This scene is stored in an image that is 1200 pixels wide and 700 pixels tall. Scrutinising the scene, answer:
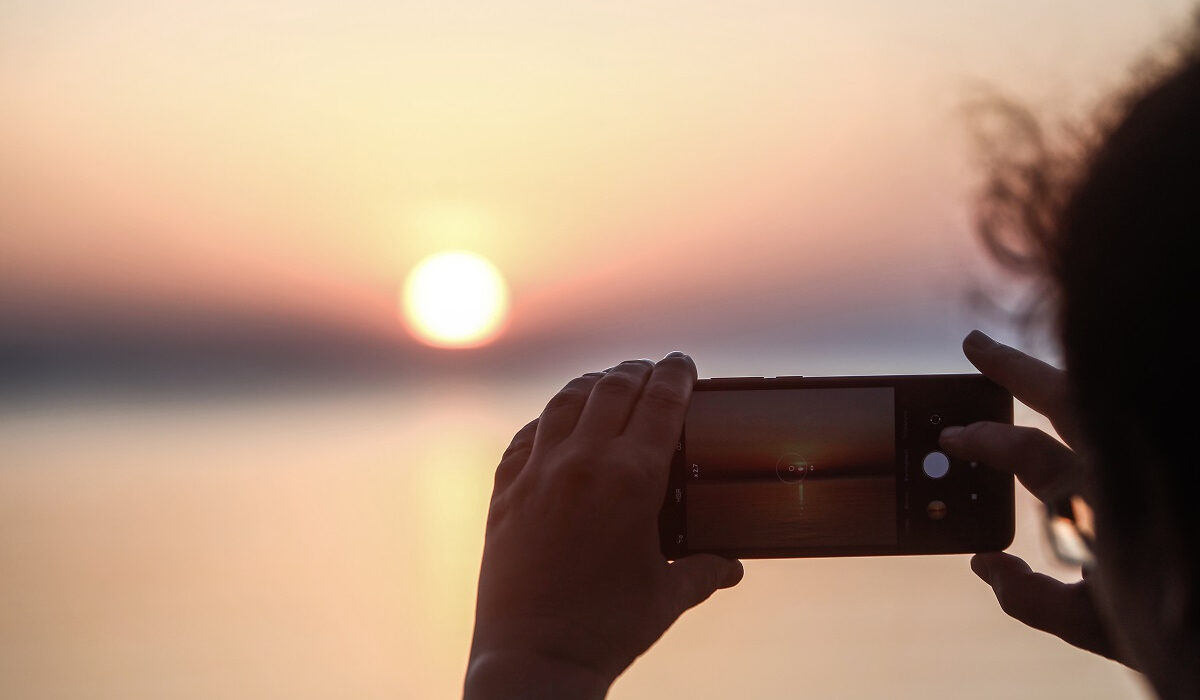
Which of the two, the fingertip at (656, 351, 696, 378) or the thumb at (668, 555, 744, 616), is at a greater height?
the fingertip at (656, 351, 696, 378)

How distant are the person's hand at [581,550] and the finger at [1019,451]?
1.17 feet

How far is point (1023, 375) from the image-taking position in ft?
2.56

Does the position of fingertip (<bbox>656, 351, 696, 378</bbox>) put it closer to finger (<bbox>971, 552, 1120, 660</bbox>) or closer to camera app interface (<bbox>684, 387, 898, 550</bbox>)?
camera app interface (<bbox>684, 387, 898, 550</bbox>)

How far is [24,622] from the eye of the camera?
2283mm

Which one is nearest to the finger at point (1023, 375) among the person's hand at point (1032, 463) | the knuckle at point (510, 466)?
the person's hand at point (1032, 463)

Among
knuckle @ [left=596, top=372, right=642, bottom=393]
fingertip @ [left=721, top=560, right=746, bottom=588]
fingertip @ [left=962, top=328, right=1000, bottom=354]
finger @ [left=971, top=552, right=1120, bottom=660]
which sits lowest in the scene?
finger @ [left=971, top=552, right=1120, bottom=660]

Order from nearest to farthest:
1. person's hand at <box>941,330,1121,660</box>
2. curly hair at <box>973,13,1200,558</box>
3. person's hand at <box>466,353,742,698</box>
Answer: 1. curly hair at <box>973,13,1200,558</box>
2. person's hand at <box>466,353,742,698</box>
3. person's hand at <box>941,330,1121,660</box>

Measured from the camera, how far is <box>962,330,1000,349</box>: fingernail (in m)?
0.82

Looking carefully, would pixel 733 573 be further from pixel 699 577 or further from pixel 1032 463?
pixel 1032 463

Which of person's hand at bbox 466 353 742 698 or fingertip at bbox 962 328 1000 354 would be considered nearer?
person's hand at bbox 466 353 742 698

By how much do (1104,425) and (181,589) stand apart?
2.77 metres

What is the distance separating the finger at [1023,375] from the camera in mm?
745

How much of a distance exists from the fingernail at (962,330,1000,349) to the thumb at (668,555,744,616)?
1.10ft

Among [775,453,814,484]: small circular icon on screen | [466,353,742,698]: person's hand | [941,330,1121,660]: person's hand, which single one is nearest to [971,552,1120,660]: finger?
[941,330,1121,660]: person's hand
